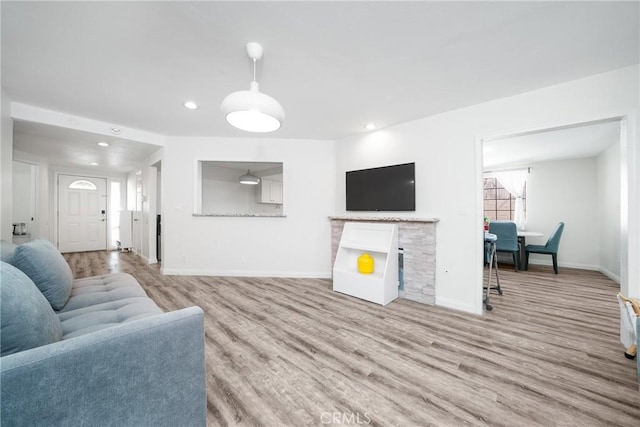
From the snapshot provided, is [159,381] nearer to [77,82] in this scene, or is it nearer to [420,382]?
[420,382]

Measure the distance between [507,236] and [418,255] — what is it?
2.75 metres

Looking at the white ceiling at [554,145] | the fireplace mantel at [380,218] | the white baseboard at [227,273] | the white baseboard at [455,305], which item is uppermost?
the white ceiling at [554,145]

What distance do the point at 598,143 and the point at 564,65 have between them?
3.39m

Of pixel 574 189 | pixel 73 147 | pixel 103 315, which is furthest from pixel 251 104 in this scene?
pixel 574 189

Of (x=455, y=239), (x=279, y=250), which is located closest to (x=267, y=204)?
(x=279, y=250)

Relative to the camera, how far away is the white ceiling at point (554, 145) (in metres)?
3.40

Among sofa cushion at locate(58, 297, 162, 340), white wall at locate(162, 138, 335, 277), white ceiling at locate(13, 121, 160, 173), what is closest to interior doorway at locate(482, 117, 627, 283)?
white wall at locate(162, 138, 335, 277)

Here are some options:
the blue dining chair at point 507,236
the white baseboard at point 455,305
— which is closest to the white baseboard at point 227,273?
the white baseboard at point 455,305

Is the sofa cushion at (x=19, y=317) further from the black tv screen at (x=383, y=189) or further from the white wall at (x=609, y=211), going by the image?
the white wall at (x=609, y=211)

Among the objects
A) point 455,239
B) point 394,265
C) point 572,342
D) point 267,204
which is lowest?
point 572,342

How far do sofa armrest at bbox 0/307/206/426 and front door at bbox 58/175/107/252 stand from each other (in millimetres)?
7637

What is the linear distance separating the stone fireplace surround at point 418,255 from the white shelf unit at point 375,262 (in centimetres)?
12

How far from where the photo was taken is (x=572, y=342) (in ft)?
6.63

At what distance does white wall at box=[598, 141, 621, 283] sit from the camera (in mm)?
3861
